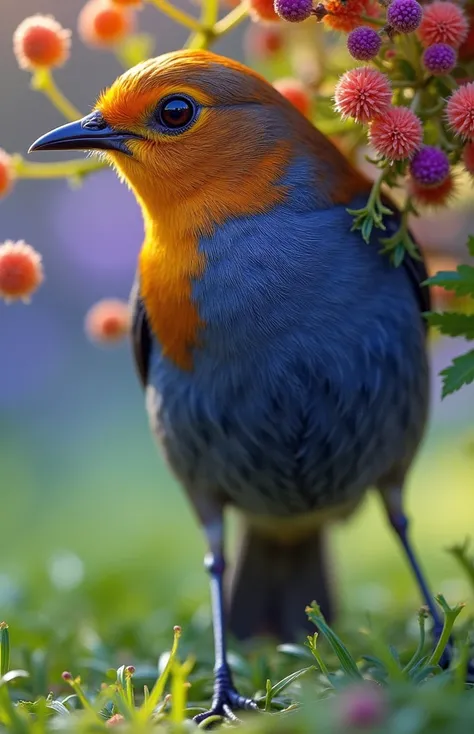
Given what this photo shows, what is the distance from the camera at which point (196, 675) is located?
8.26 ft

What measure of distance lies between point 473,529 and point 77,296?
374 cm

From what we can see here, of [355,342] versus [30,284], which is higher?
[30,284]

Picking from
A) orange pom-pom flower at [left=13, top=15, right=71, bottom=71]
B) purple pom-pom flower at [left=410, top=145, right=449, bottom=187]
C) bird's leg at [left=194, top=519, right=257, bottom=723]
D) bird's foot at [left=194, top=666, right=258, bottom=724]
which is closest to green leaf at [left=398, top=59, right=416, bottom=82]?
purple pom-pom flower at [left=410, top=145, right=449, bottom=187]

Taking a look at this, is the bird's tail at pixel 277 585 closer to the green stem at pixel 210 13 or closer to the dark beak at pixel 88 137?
the dark beak at pixel 88 137

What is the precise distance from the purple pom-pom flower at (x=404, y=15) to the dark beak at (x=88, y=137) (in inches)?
27.8

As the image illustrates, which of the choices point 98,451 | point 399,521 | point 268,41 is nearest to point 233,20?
point 268,41

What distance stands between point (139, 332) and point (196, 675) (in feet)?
3.00

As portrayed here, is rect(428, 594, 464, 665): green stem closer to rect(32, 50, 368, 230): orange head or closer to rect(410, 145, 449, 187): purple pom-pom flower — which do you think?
rect(410, 145, 449, 187): purple pom-pom flower

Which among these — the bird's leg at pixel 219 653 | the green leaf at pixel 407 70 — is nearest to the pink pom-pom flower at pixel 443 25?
the green leaf at pixel 407 70

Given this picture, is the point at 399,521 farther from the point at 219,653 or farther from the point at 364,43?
the point at 364,43

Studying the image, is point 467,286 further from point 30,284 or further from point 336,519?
point 336,519

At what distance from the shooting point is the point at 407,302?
8.45 ft

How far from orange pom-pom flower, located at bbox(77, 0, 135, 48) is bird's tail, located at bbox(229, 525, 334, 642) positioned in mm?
1624

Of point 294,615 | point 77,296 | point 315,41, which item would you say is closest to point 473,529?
point 294,615
